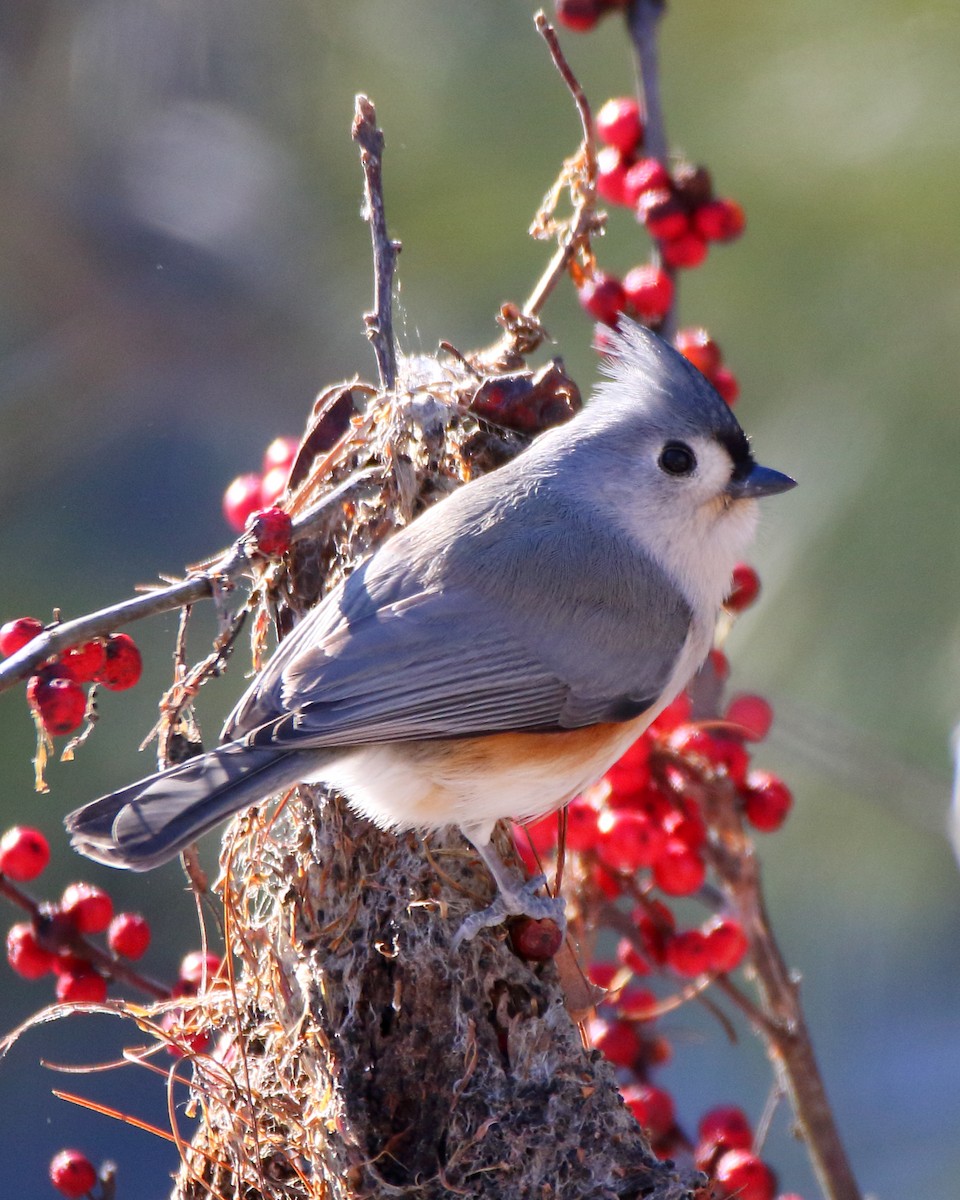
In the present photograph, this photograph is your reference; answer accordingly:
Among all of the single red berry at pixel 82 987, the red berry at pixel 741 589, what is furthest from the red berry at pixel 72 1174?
the red berry at pixel 741 589

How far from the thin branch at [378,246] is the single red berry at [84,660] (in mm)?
485

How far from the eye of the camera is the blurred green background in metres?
2.57

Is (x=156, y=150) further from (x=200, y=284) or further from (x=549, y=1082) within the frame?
(x=549, y=1082)

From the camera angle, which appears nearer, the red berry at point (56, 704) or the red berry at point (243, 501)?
the red berry at point (56, 704)

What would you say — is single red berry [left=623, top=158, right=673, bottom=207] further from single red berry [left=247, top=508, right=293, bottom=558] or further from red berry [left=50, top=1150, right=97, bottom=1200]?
red berry [left=50, top=1150, right=97, bottom=1200]

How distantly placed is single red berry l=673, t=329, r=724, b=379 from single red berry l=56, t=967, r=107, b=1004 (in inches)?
41.1

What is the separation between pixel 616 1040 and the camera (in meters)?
1.91

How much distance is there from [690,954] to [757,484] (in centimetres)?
58

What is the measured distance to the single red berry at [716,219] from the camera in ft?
6.22

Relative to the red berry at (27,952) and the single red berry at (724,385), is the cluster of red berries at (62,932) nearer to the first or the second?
the red berry at (27,952)

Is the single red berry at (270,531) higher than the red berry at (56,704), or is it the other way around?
the single red berry at (270,531)

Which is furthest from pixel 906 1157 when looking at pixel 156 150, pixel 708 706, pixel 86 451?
pixel 156 150

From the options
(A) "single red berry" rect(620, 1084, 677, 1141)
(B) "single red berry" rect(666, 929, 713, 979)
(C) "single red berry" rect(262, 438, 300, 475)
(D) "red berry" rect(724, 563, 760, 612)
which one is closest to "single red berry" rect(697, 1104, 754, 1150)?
(A) "single red berry" rect(620, 1084, 677, 1141)

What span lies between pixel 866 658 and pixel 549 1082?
4.64 feet
